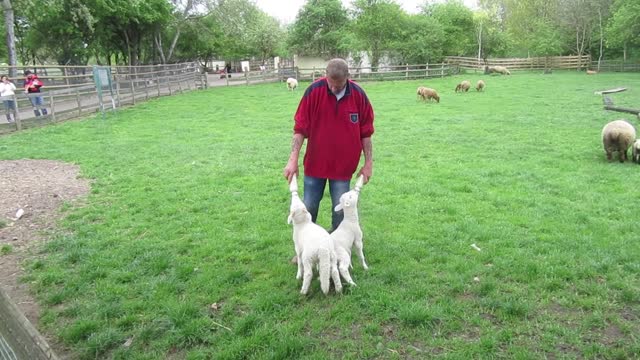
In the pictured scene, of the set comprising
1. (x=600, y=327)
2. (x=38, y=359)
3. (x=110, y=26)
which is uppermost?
(x=110, y=26)

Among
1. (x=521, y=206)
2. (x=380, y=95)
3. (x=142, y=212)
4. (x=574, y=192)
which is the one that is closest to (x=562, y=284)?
(x=521, y=206)

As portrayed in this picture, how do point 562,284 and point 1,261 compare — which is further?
point 1,261

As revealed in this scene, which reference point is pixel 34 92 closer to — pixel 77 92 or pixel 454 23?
pixel 77 92

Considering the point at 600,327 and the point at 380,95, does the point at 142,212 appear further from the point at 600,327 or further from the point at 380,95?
the point at 380,95

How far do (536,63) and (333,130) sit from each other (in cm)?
4392

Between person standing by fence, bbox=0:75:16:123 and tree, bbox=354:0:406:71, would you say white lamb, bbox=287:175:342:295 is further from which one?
tree, bbox=354:0:406:71

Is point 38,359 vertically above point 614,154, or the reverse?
point 38,359

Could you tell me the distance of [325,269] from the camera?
13.1ft

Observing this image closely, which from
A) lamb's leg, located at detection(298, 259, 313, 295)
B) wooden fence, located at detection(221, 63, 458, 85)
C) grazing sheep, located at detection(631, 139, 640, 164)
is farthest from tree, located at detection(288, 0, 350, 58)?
lamb's leg, located at detection(298, 259, 313, 295)

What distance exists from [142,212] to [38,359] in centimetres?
491

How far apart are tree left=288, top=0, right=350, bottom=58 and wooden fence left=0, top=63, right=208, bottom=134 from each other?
638 inches

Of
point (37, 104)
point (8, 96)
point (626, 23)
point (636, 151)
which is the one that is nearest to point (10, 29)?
point (37, 104)

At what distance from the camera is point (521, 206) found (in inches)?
254

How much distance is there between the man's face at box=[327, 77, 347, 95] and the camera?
3961mm
